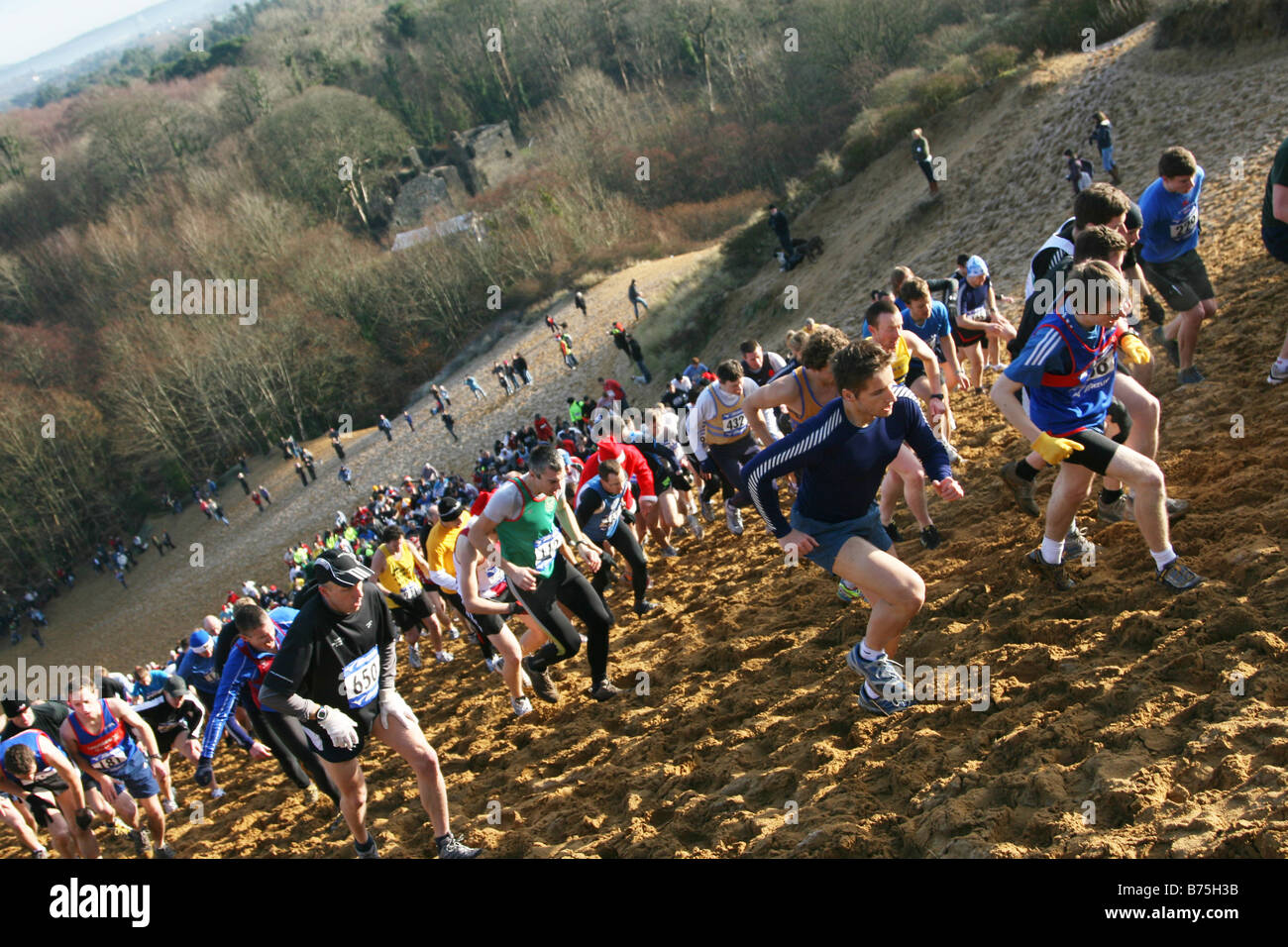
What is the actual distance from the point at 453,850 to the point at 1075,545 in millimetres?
4162

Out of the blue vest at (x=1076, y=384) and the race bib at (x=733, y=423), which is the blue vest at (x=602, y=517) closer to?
the race bib at (x=733, y=423)

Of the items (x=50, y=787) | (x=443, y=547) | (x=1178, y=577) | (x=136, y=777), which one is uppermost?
(x=1178, y=577)

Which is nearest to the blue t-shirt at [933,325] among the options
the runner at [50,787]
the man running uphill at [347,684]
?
the man running uphill at [347,684]

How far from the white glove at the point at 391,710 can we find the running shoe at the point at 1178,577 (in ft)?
13.8

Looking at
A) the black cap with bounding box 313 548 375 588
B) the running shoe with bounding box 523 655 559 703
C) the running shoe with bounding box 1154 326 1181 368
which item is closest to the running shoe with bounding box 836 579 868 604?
the running shoe with bounding box 523 655 559 703

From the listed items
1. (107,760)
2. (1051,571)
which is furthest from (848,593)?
(107,760)

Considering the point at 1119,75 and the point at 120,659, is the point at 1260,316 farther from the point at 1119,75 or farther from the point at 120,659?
the point at 120,659

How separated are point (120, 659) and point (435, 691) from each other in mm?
32958

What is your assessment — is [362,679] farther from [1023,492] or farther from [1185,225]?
[1185,225]

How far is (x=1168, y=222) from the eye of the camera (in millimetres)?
6918

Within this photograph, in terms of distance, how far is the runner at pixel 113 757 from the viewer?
23.9 ft

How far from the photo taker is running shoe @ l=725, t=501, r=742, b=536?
30.0 feet

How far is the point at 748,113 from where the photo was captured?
5919 centimetres
